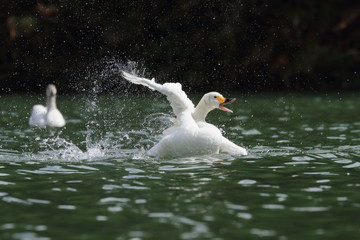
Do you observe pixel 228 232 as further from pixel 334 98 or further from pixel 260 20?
pixel 260 20

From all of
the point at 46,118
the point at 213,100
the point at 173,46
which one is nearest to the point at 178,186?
the point at 213,100

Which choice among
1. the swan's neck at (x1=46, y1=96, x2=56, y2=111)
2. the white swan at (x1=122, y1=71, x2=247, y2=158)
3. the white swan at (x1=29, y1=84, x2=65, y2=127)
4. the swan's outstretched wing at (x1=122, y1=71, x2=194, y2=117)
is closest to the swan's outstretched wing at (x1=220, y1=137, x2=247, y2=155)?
the white swan at (x1=122, y1=71, x2=247, y2=158)

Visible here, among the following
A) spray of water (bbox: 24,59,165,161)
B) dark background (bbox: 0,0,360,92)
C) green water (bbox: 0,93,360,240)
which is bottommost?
green water (bbox: 0,93,360,240)

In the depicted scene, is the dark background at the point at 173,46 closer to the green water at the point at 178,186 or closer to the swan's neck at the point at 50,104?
the swan's neck at the point at 50,104

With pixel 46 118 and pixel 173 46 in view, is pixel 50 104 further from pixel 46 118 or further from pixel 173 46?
pixel 173 46

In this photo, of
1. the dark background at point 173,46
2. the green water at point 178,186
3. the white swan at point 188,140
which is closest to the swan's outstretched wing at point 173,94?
the white swan at point 188,140

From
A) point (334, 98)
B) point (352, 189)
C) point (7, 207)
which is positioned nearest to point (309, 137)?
point (352, 189)

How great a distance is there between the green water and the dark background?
13.9 m

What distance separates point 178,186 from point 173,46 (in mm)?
21749

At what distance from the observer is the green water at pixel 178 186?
232 inches

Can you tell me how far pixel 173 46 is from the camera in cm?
2914

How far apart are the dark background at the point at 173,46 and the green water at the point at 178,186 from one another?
45.5 ft

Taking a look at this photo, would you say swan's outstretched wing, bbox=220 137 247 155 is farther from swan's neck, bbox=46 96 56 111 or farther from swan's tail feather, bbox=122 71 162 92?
swan's neck, bbox=46 96 56 111

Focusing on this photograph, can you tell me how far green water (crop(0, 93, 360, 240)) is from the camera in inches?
232
